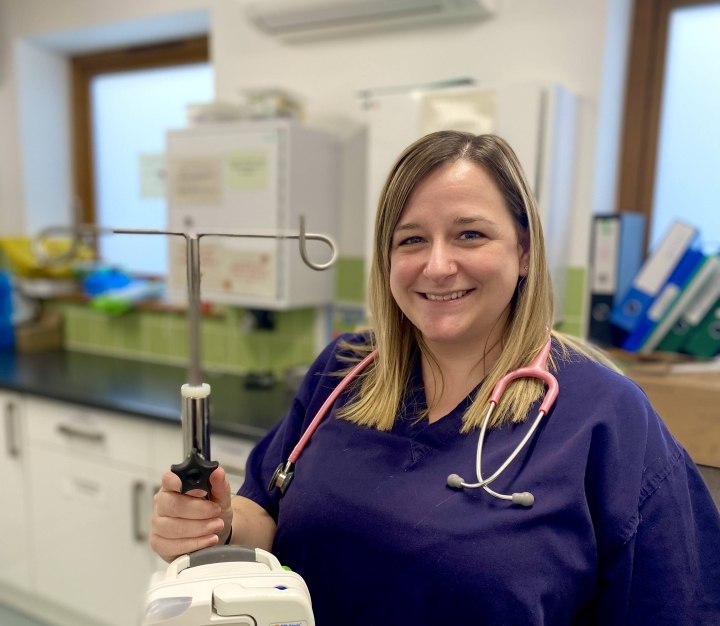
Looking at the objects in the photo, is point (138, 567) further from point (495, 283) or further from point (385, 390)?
point (495, 283)

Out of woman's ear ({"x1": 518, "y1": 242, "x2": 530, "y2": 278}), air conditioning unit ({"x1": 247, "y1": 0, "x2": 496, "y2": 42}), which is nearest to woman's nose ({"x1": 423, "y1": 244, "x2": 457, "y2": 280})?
woman's ear ({"x1": 518, "y1": 242, "x2": 530, "y2": 278})

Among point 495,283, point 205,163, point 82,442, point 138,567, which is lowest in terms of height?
point 138,567

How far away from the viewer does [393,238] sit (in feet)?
3.31

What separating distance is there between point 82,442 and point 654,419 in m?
1.86

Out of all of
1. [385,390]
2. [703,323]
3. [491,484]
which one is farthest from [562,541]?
[703,323]

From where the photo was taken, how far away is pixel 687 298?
Result: 1.72m

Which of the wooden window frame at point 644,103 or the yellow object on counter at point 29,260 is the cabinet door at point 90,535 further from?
the wooden window frame at point 644,103

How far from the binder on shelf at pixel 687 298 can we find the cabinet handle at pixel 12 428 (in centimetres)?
207

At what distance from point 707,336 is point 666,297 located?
142mm

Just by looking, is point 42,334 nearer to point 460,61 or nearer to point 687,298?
point 460,61

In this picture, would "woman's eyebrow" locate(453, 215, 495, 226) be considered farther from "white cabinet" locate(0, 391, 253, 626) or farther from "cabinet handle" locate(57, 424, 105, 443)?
"cabinet handle" locate(57, 424, 105, 443)

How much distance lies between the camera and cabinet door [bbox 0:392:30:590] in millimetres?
2312

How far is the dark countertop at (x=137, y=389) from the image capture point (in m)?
1.95

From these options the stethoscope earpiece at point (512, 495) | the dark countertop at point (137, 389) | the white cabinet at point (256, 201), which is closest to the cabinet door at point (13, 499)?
the dark countertop at point (137, 389)
